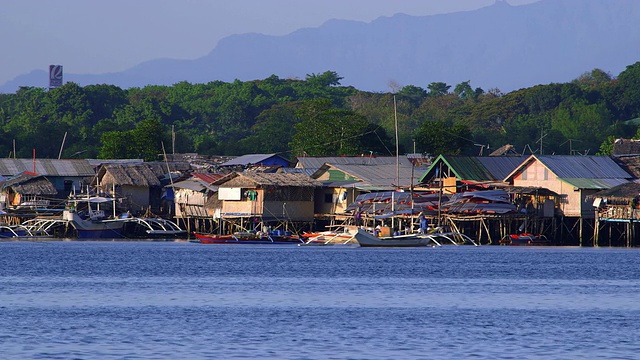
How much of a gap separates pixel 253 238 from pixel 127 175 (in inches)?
580

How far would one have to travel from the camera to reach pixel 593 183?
6738 centimetres

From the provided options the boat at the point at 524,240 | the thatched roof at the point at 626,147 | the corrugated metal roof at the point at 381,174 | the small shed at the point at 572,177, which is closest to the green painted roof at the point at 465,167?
the small shed at the point at 572,177

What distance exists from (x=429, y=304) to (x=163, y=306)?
8043 millimetres

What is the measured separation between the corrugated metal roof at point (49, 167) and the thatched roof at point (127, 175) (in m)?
3.94

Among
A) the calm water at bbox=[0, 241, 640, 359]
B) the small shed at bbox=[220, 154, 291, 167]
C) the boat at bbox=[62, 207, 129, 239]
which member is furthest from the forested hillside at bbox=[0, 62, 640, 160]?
the calm water at bbox=[0, 241, 640, 359]

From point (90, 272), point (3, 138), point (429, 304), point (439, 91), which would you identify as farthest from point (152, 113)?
point (429, 304)

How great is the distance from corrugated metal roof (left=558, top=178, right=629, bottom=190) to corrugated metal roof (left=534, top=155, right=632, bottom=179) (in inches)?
18.2

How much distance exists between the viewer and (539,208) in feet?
221

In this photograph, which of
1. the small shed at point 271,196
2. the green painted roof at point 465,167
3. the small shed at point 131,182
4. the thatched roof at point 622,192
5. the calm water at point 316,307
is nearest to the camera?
the calm water at point 316,307

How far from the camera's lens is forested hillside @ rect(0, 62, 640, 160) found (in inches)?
3617

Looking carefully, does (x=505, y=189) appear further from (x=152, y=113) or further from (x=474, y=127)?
(x=152, y=113)

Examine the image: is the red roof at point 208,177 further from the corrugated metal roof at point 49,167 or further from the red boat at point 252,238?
the corrugated metal roof at point 49,167

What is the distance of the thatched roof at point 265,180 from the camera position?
72500 mm

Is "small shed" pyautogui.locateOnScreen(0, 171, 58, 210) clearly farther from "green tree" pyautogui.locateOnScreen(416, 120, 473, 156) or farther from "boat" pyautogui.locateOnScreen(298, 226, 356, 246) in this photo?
"green tree" pyautogui.locateOnScreen(416, 120, 473, 156)
